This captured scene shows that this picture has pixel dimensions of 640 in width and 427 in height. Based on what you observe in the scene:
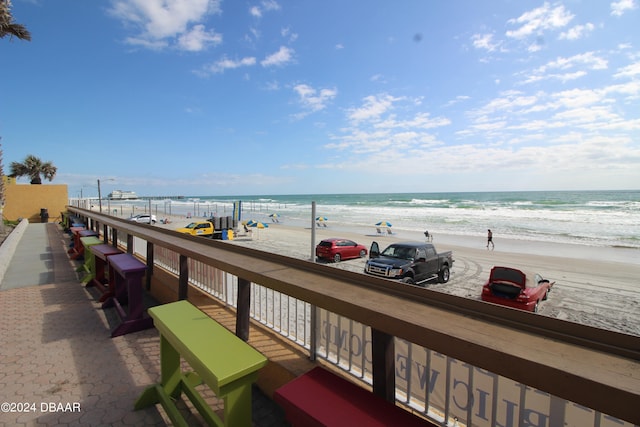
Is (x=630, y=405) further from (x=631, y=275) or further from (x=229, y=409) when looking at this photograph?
(x=631, y=275)

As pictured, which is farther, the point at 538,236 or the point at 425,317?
the point at 538,236

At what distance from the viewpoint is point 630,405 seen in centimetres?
89

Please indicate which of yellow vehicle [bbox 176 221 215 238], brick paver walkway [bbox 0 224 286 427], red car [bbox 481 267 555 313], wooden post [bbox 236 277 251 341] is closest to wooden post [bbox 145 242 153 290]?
brick paver walkway [bbox 0 224 286 427]

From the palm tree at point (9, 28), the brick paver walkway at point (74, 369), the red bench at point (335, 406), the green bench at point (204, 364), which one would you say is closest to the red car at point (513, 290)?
the brick paver walkway at point (74, 369)

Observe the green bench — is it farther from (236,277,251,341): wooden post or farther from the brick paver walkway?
(236,277,251,341): wooden post

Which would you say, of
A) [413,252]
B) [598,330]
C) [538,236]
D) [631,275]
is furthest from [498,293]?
[538,236]

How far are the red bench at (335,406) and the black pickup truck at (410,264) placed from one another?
26.3ft

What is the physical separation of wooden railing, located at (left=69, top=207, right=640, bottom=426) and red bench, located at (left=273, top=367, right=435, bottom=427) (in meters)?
0.33

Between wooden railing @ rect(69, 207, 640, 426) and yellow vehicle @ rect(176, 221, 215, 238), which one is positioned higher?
wooden railing @ rect(69, 207, 640, 426)

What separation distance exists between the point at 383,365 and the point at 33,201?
37090mm

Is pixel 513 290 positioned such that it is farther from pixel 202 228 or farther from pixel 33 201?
pixel 33 201

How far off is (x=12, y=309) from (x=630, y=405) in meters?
7.45

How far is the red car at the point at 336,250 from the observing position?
602 inches

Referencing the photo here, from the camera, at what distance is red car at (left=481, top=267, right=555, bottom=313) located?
8031mm
